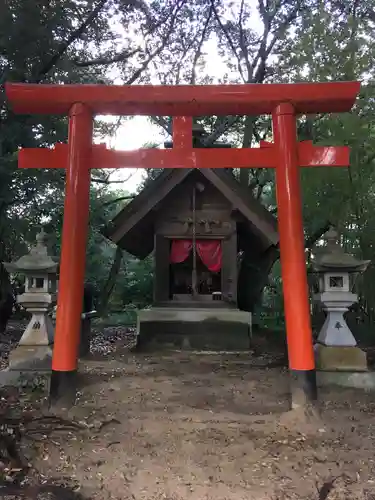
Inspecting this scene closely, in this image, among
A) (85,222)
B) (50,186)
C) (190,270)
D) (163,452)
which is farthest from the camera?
(50,186)

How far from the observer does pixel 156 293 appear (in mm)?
9828

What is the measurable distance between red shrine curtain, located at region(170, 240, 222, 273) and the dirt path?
3876mm

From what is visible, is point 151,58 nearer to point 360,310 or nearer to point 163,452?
point 360,310

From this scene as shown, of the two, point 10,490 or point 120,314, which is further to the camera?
point 120,314

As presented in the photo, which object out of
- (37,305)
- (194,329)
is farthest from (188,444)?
(194,329)

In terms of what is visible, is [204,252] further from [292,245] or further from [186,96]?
[186,96]

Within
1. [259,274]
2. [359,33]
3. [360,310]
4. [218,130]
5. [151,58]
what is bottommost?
[360,310]

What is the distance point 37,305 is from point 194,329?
11.9 feet

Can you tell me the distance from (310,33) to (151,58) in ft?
18.0

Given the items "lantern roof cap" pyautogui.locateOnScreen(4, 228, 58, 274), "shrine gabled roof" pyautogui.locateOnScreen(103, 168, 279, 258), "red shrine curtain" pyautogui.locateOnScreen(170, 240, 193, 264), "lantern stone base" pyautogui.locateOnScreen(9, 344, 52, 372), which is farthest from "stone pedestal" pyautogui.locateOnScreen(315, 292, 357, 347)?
"lantern roof cap" pyautogui.locateOnScreen(4, 228, 58, 274)

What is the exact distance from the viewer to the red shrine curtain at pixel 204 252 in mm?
9859

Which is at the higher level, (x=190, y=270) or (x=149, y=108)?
(x=149, y=108)

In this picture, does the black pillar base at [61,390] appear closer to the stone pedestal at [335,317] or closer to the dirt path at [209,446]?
the dirt path at [209,446]

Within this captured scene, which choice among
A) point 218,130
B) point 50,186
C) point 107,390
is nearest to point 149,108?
point 107,390
